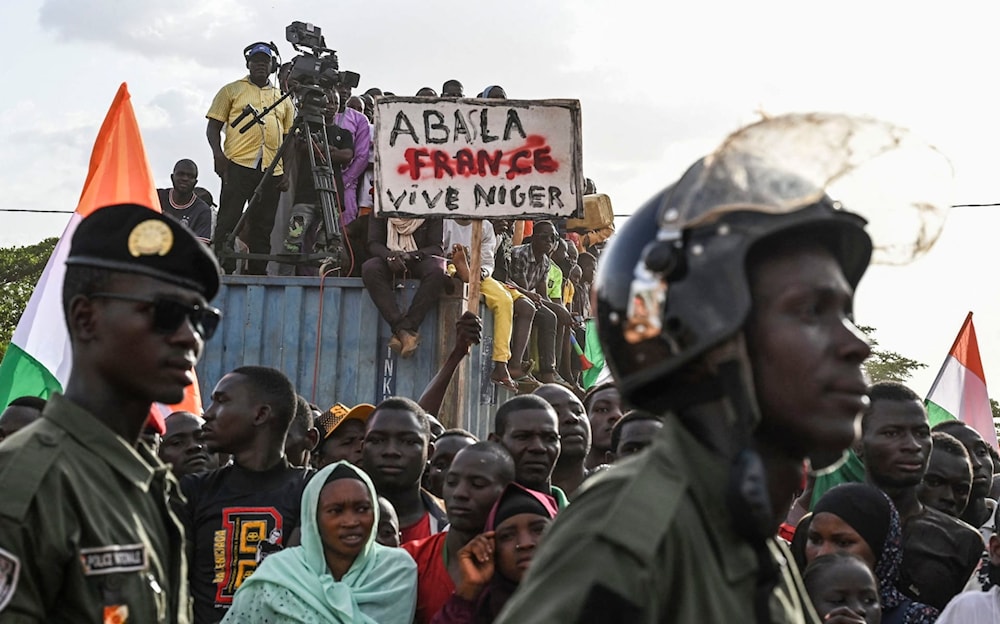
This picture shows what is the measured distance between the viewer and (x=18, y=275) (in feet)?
68.9

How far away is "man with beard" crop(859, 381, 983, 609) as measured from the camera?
215 inches

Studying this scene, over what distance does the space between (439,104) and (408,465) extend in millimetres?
3728

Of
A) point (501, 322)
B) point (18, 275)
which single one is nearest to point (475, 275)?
point (501, 322)

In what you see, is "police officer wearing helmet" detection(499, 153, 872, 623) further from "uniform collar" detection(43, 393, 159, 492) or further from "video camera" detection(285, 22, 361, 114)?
"video camera" detection(285, 22, 361, 114)

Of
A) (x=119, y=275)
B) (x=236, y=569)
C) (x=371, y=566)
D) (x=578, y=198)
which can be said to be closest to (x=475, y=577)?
(x=371, y=566)

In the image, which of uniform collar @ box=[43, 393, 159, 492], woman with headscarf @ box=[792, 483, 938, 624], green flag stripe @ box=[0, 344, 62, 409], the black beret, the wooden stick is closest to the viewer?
uniform collar @ box=[43, 393, 159, 492]

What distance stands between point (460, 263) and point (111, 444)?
8082 millimetres

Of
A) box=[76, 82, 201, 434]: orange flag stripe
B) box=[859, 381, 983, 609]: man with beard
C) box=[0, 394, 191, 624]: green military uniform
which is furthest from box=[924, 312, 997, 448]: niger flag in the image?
box=[0, 394, 191, 624]: green military uniform

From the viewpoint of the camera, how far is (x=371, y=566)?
5.02 m

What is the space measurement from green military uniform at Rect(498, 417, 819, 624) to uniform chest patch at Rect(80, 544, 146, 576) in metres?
1.09

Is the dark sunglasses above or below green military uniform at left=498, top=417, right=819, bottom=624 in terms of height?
above

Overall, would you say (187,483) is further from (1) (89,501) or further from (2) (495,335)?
(2) (495,335)

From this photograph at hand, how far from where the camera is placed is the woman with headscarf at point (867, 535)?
492cm

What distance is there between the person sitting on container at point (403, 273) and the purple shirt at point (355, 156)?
0.99m
